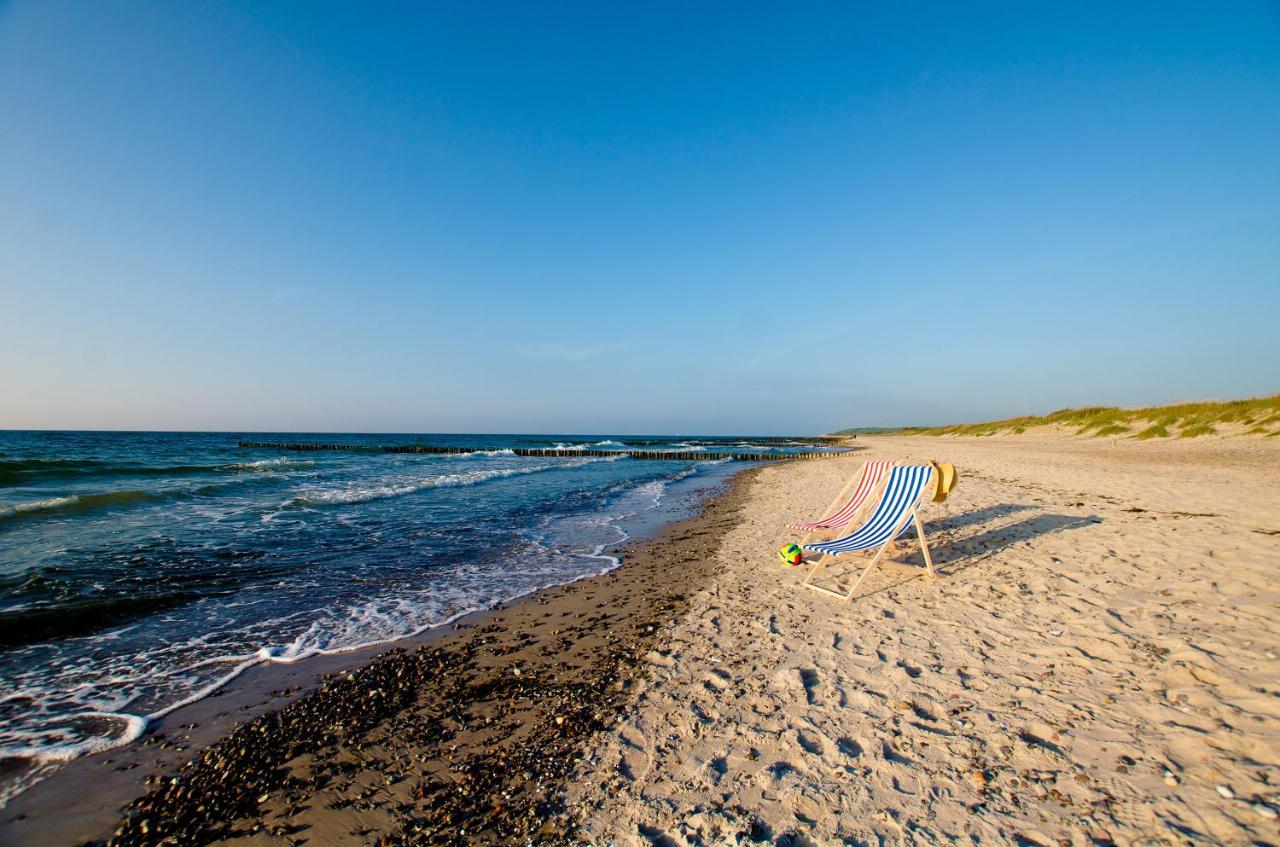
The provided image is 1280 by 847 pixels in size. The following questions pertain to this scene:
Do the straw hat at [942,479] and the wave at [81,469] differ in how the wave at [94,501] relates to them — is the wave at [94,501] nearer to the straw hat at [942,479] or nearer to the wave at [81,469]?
the wave at [81,469]

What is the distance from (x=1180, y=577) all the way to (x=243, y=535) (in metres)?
15.5

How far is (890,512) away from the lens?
23.5ft

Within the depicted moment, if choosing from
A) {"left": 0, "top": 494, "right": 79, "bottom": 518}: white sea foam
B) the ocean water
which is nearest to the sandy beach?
the ocean water

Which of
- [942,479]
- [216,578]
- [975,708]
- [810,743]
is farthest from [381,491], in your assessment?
[975,708]

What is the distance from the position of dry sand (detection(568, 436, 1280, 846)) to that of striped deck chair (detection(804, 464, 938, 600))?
34 cm

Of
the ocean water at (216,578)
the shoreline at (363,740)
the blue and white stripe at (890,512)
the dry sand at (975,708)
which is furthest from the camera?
the blue and white stripe at (890,512)

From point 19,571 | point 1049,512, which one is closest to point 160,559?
point 19,571

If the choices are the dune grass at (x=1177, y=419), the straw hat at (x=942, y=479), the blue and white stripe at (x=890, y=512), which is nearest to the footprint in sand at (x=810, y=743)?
the blue and white stripe at (x=890, y=512)

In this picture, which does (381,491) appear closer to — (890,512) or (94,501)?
(94,501)

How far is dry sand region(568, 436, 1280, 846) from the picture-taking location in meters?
2.58

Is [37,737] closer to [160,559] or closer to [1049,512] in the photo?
[160,559]

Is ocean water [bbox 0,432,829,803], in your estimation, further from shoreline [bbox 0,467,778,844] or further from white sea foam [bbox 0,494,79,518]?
shoreline [bbox 0,467,778,844]

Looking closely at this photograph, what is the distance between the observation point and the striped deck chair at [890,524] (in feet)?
20.6

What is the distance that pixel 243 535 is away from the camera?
36.0 feet
